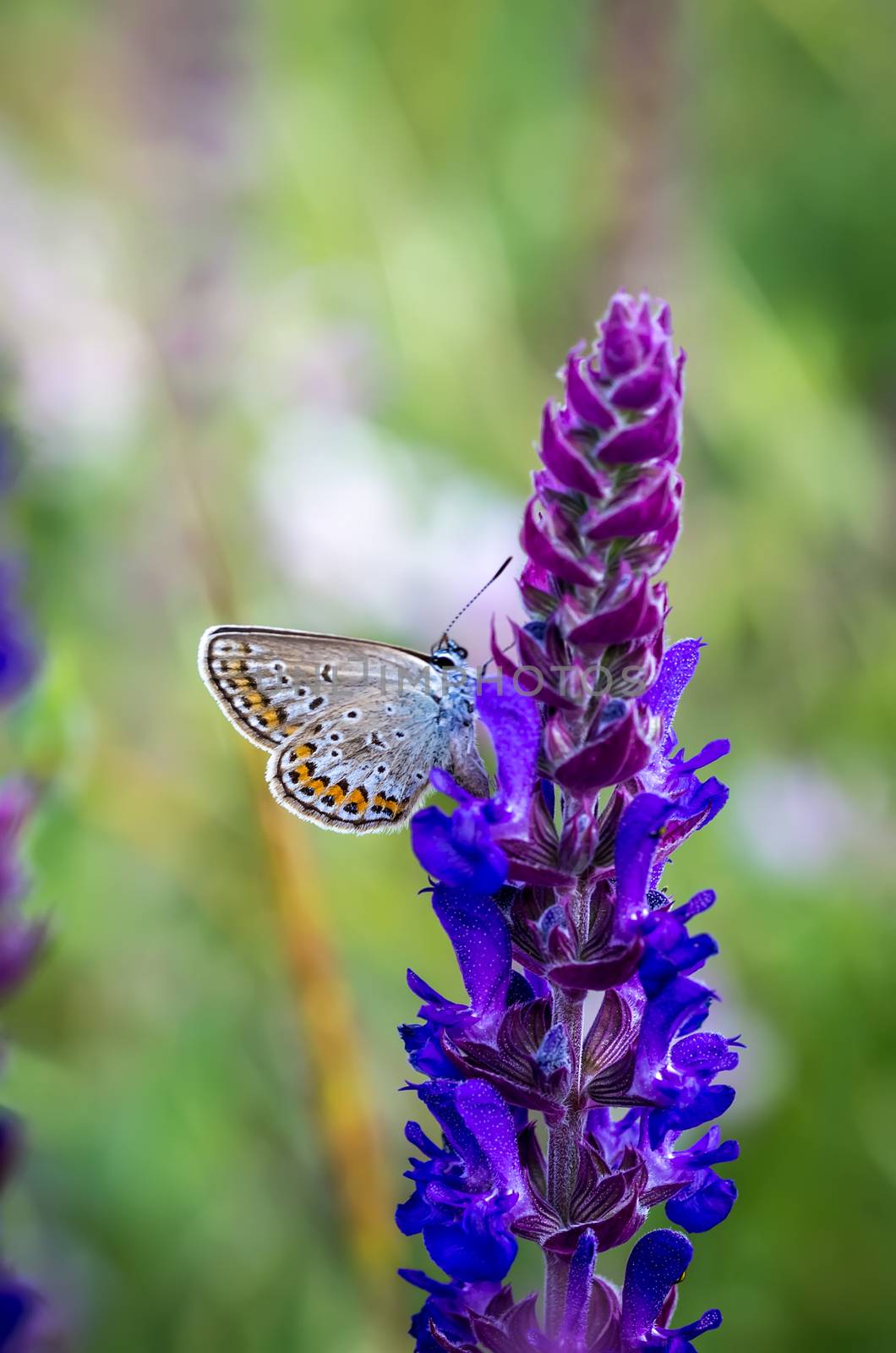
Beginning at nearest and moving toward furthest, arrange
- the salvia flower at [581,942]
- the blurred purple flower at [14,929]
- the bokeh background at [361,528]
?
1. the salvia flower at [581,942]
2. the blurred purple flower at [14,929]
3. the bokeh background at [361,528]

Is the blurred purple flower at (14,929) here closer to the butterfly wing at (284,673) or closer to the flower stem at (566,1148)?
the butterfly wing at (284,673)

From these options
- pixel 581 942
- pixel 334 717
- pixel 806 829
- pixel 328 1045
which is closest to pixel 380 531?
pixel 806 829

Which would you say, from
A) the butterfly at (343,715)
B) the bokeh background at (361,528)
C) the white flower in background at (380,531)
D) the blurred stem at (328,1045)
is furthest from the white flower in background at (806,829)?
the butterfly at (343,715)

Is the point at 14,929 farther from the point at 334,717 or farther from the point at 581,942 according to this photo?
the point at 581,942

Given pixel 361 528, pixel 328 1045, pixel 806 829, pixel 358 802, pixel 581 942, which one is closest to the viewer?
pixel 581 942

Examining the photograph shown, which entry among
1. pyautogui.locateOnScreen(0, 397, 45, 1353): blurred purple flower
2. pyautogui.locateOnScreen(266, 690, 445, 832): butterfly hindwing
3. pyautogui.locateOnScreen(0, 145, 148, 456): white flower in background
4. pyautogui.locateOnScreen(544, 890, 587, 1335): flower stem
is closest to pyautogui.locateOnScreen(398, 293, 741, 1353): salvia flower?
pyautogui.locateOnScreen(544, 890, 587, 1335): flower stem

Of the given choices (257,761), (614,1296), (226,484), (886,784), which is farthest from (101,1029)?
(614,1296)

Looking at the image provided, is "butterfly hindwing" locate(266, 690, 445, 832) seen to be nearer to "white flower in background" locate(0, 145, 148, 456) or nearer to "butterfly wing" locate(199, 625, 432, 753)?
"butterfly wing" locate(199, 625, 432, 753)

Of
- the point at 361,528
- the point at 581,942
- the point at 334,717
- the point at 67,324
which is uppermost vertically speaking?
the point at 67,324
